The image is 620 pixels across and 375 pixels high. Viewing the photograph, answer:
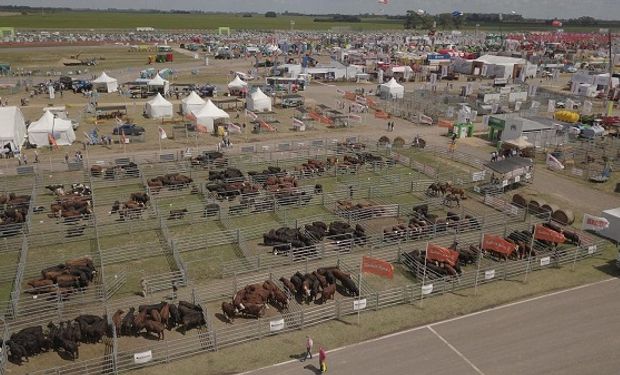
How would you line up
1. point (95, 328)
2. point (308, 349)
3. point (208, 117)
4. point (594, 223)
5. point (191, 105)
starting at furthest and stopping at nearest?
point (191, 105)
point (208, 117)
point (594, 223)
point (95, 328)
point (308, 349)

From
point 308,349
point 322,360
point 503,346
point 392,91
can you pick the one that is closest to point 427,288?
point 503,346

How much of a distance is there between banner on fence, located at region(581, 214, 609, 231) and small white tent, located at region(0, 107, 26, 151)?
44330mm

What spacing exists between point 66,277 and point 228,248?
8.18 meters

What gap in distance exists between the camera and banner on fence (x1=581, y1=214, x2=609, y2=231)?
27.8 m

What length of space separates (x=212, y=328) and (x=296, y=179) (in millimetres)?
18043

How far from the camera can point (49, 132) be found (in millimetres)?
44062

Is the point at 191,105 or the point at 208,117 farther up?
the point at 191,105

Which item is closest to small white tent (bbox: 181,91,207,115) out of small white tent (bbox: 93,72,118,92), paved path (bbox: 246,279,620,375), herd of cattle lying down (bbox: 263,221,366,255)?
small white tent (bbox: 93,72,118,92)

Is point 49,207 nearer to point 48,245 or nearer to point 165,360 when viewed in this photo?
point 48,245

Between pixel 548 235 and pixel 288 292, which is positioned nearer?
pixel 288 292

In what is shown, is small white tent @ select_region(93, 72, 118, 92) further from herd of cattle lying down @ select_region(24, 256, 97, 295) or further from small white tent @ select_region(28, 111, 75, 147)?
herd of cattle lying down @ select_region(24, 256, 97, 295)

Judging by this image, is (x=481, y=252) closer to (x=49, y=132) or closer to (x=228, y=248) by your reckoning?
(x=228, y=248)

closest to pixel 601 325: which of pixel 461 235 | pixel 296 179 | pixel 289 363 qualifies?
pixel 461 235

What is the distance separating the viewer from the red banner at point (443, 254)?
918 inches
